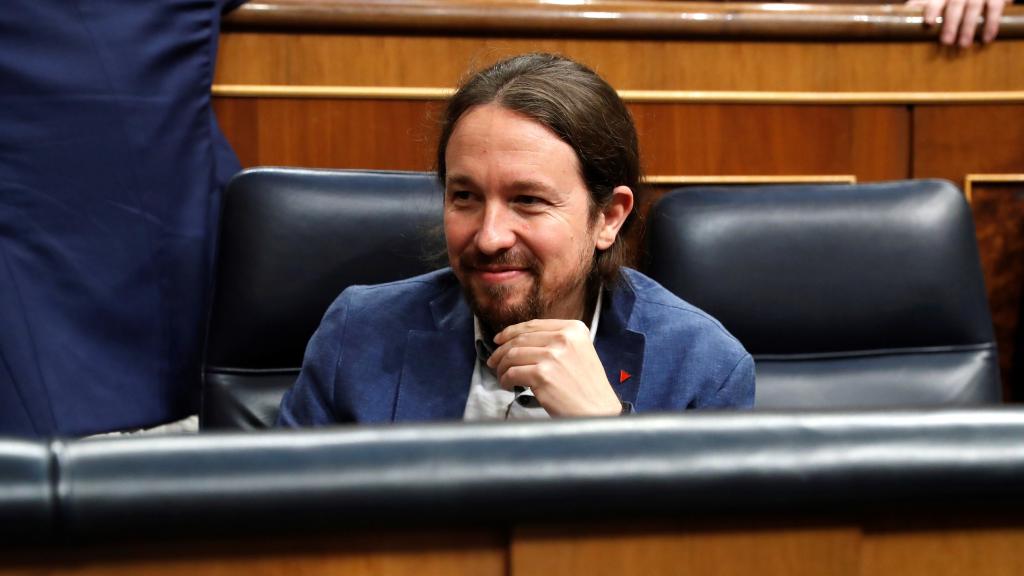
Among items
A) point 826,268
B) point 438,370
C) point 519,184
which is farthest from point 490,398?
point 826,268

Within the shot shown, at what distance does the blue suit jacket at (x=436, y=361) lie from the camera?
807mm

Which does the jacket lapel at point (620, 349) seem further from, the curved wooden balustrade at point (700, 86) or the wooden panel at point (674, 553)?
the wooden panel at point (674, 553)

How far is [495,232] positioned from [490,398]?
0.44 feet

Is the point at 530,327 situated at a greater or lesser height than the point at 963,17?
lesser

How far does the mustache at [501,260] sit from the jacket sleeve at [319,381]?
0.38 ft

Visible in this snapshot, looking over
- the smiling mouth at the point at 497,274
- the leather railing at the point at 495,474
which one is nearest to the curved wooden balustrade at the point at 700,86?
the smiling mouth at the point at 497,274

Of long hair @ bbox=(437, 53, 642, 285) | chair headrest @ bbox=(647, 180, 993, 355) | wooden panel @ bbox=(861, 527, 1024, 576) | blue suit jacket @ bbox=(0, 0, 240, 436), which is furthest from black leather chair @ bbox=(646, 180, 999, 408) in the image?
wooden panel @ bbox=(861, 527, 1024, 576)

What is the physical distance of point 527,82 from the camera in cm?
83

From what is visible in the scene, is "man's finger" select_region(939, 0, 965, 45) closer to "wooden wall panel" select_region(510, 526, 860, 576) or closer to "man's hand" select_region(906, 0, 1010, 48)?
"man's hand" select_region(906, 0, 1010, 48)

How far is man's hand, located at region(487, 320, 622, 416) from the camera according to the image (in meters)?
0.72

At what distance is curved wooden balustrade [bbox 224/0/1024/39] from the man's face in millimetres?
385

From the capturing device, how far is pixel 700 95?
1222 millimetres

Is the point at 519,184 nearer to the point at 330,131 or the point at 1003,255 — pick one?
the point at 330,131

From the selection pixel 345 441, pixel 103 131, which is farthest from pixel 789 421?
pixel 103 131
